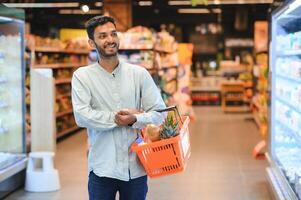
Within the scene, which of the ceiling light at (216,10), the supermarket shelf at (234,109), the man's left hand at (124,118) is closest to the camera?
the man's left hand at (124,118)

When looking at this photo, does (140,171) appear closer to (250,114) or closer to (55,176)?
(55,176)

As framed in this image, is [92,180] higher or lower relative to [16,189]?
higher

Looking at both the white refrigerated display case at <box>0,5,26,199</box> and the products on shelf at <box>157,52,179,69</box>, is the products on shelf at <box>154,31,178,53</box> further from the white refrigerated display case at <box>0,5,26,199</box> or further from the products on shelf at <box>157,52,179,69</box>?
Answer: the white refrigerated display case at <box>0,5,26,199</box>

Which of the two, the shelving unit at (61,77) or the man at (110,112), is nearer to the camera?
the man at (110,112)

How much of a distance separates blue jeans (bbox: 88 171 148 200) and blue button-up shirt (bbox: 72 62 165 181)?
0.17 ft

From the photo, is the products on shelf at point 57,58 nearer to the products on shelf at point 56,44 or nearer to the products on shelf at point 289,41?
the products on shelf at point 56,44

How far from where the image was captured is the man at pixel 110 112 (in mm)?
3051

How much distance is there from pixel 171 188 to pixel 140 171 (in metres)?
3.65

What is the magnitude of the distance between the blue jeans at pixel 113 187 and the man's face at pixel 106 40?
0.69 m

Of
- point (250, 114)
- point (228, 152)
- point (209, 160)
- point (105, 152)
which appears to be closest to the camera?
point (105, 152)

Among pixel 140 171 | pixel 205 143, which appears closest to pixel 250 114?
pixel 205 143

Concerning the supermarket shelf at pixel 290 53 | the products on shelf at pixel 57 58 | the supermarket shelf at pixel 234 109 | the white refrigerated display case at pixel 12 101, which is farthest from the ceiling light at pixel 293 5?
the supermarket shelf at pixel 234 109

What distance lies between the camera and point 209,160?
8.64 metres

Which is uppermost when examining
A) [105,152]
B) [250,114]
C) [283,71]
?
[283,71]
